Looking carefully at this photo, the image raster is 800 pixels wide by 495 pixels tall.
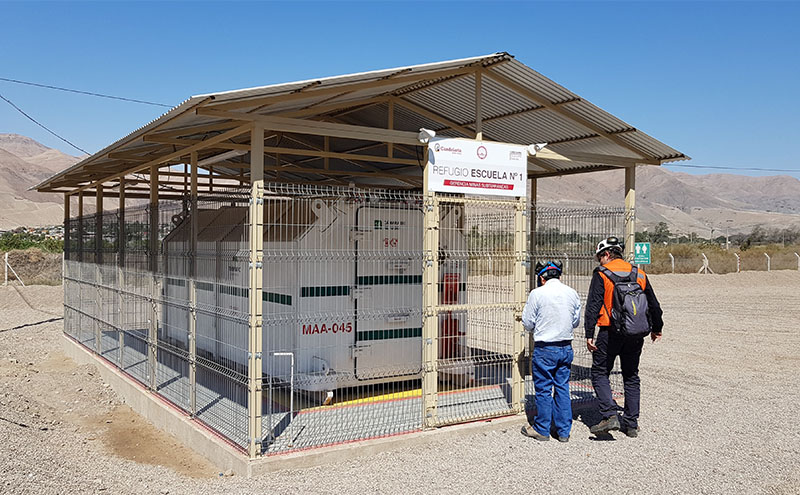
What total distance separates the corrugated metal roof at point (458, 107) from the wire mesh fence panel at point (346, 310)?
4.06 feet

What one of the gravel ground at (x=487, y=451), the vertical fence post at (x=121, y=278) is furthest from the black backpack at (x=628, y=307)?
the vertical fence post at (x=121, y=278)

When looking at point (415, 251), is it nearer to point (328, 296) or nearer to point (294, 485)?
point (328, 296)

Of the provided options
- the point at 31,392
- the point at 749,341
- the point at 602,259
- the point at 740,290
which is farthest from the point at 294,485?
the point at 740,290

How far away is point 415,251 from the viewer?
8.64 m

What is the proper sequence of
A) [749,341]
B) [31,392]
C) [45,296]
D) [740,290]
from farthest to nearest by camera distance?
1. [740,290]
2. [45,296]
3. [749,341]
4. [31,392]

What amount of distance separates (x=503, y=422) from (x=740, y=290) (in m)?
25.4

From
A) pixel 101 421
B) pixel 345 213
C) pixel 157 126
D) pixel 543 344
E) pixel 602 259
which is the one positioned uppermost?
pixel 157 126

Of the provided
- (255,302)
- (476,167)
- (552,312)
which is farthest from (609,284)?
(255,302)

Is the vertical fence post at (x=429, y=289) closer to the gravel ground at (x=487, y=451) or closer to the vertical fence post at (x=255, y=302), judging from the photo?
the gravel ground at (x=487, y=451)

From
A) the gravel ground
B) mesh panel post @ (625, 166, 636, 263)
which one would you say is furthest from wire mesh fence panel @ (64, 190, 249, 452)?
mesh panel post @ (625, 166, 636, 263)

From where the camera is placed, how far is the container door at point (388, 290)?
27.2 ft

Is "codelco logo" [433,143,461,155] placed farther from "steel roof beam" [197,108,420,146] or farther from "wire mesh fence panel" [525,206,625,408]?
"wire mesh fence panel" [525,206,625,408]

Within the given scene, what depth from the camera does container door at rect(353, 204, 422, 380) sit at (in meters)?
8.30

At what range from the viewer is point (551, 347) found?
718 cm
